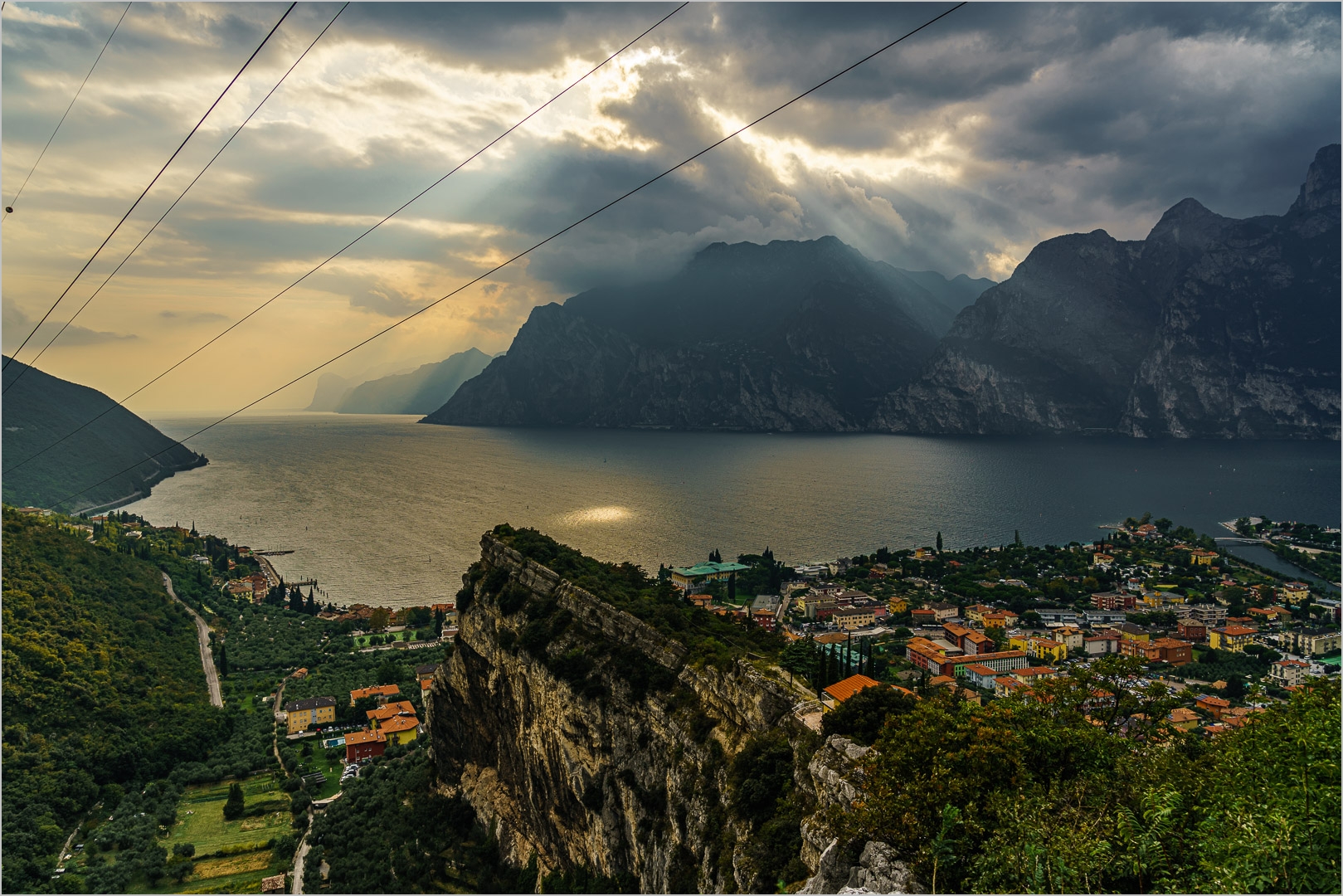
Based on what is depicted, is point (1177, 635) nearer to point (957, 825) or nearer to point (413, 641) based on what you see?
point (957, 825)

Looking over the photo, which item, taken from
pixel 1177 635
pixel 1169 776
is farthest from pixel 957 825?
pixel 1177 635

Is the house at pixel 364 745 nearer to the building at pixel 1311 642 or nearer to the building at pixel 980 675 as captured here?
the building at pixel 980 675

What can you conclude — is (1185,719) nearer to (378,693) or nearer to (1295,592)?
(1295,592)

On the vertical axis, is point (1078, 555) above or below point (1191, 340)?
below

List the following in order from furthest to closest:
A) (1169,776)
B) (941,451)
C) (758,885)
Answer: (941,451)
(758,885)
(1169,776)

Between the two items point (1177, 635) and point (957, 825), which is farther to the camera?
point (1177, 635)

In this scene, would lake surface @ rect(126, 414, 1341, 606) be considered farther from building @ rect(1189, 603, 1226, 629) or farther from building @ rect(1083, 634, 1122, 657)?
building @ rect(1083, 634, 1122, 657)

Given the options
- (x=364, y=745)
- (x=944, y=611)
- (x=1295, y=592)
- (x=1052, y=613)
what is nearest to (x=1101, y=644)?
(x=1052, y=613)

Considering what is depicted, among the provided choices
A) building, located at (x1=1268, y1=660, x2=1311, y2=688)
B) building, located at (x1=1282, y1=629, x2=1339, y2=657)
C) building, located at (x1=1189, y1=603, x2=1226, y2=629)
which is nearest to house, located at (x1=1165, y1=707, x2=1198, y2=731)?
building, located at (x1=1268, y1=660, x2=1311, y2=688)
